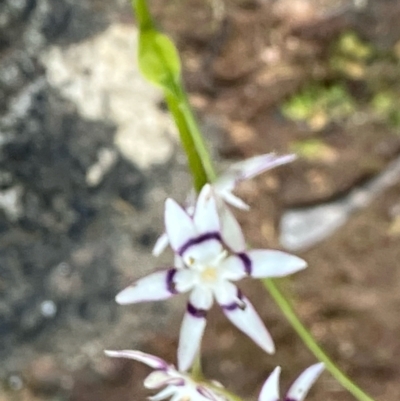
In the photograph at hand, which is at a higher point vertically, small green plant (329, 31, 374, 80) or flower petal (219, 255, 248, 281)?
small green plant (329, 31, 374, 80)

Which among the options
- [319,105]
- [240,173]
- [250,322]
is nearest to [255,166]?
[240,173]

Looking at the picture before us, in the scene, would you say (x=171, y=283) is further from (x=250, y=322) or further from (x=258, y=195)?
(x=258, y=195)

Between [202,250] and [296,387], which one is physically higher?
[202,250]

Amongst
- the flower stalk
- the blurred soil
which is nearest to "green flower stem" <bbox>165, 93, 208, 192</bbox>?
the flower stalk

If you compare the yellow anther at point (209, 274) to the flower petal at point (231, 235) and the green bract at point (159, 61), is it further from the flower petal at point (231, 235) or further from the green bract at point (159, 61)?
the green bract at point (159, 61)

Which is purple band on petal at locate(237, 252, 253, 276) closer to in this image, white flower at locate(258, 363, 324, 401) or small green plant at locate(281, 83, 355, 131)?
white flower at locate(258, 363, 324, 401)

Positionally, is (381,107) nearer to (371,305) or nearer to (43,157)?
(371,305)

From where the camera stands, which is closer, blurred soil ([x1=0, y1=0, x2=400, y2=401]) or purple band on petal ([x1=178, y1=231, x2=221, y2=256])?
purple band on petal ([x1=178, y1=231, x2=221, y2=256])

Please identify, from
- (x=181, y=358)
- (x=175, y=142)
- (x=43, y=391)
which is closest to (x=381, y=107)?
(x=175, y=142)
